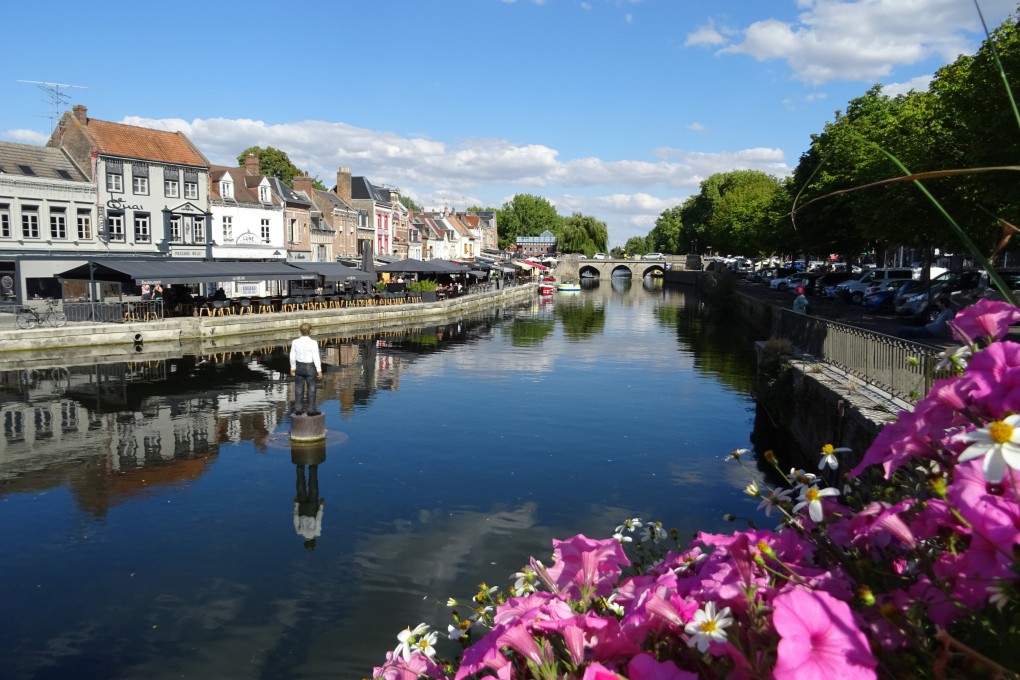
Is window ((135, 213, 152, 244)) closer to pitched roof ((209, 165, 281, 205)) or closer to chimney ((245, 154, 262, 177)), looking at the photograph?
Result: pitched roof ((209, 165, 281, 205))

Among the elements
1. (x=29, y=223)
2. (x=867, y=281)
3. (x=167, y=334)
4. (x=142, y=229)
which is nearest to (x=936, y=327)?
(x=867, y=281)

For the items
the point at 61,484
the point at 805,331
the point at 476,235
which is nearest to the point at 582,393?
the point at 805,331

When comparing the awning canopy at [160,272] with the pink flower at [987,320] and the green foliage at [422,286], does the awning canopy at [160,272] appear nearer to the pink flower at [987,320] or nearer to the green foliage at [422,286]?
the green foliage at [422,286]

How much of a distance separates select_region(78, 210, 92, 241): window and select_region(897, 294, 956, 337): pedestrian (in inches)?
1607

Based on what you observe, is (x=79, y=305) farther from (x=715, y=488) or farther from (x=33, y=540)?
(x=715, y=488)

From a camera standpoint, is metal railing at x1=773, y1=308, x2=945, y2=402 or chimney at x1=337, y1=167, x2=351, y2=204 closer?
metal railing at x1=773, y1=308, x2=945, y2=402

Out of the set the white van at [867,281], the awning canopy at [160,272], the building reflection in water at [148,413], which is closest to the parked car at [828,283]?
the white van at [867,281]

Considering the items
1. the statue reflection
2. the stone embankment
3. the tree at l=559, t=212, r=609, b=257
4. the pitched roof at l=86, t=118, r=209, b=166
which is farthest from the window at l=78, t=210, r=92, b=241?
the tree at l=559, t=212, r=609, b=257

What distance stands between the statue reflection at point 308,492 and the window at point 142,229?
120 ft

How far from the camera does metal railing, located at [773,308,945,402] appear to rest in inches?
431

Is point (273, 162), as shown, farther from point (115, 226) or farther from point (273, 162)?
point (115, 226)

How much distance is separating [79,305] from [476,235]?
92124 millimetres

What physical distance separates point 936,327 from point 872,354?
5.07 meters

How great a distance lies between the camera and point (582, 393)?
22.0m
